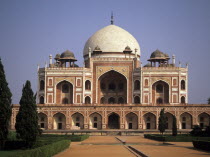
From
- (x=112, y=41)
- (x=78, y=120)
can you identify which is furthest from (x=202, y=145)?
(x=112, y=41)

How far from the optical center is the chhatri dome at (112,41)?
4903 cm

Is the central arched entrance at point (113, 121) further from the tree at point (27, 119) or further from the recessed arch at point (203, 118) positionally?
the tree at point (27, 119)

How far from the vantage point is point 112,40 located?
4944 cm

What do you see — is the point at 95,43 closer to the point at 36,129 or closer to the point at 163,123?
the point at 163,123

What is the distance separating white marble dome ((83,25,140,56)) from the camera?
49.1 meters

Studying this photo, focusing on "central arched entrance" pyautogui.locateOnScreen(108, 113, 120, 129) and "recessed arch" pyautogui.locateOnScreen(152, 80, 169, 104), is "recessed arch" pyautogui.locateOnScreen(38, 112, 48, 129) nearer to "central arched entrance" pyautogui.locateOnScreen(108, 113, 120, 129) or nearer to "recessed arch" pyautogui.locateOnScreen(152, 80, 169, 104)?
"central arched entrance" pyautogui.locateOnScreen(108, 113, 120, 129)

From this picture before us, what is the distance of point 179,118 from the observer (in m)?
40.9

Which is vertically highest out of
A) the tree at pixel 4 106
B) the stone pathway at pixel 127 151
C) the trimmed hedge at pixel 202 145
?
the tree at pixel 4 106

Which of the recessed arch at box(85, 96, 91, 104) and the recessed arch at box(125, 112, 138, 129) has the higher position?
the recessed arch at box(85, 96, 91, 104)

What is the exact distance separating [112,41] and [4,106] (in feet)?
105

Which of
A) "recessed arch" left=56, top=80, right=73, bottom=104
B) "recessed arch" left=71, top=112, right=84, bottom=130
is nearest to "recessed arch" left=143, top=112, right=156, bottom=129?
"recessed arch" left=71, top=112, right=84, bottom=130

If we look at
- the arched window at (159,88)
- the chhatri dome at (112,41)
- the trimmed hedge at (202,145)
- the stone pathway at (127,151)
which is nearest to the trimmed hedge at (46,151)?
the stone pathway at (127,151)

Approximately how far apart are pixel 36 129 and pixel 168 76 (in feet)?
88.5

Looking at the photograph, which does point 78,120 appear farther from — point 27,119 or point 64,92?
point 27,119
